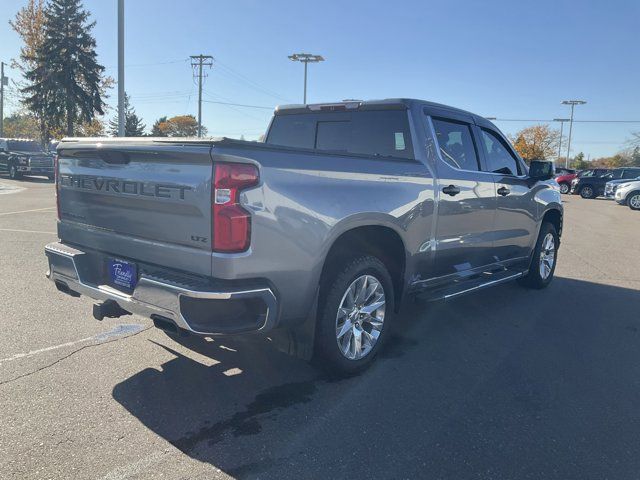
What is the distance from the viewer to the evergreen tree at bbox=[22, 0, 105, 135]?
38.8m

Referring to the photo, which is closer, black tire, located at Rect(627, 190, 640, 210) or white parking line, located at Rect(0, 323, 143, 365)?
white parking line, located at Rect(0, 323, 143, 365)

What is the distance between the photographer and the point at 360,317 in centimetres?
382

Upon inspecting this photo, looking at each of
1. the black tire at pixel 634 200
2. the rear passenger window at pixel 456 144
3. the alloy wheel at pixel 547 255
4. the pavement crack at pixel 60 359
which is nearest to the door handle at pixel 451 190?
the rear passenger window at pixel 456 144

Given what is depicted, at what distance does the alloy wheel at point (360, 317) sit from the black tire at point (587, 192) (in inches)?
1184

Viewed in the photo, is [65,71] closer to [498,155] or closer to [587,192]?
[587,192]

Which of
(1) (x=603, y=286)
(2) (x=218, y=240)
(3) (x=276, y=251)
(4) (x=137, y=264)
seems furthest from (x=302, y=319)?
(1) (x=603, y=286)

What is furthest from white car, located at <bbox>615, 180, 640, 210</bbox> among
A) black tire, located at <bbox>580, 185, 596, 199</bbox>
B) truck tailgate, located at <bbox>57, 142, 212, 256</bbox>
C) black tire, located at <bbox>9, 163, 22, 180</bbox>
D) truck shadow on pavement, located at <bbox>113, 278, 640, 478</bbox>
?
black tire, located at <bbox>9, 163, 22, 180</bbox>

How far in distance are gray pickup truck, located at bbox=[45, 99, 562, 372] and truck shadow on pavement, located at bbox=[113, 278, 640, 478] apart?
0.39 m

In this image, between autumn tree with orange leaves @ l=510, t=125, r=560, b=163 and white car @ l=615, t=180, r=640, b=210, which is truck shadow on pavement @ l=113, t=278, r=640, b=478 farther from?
autumn tree with orange leaves @ l=510, t=125, r=560, b=163

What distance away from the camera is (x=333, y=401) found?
3406mm

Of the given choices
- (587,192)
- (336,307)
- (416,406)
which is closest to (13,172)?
(336,307)

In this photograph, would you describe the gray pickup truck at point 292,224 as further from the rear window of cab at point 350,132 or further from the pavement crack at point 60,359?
the pavement crack at point 60,359

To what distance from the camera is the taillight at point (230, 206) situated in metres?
2.80

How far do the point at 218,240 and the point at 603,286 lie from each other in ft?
20.1
